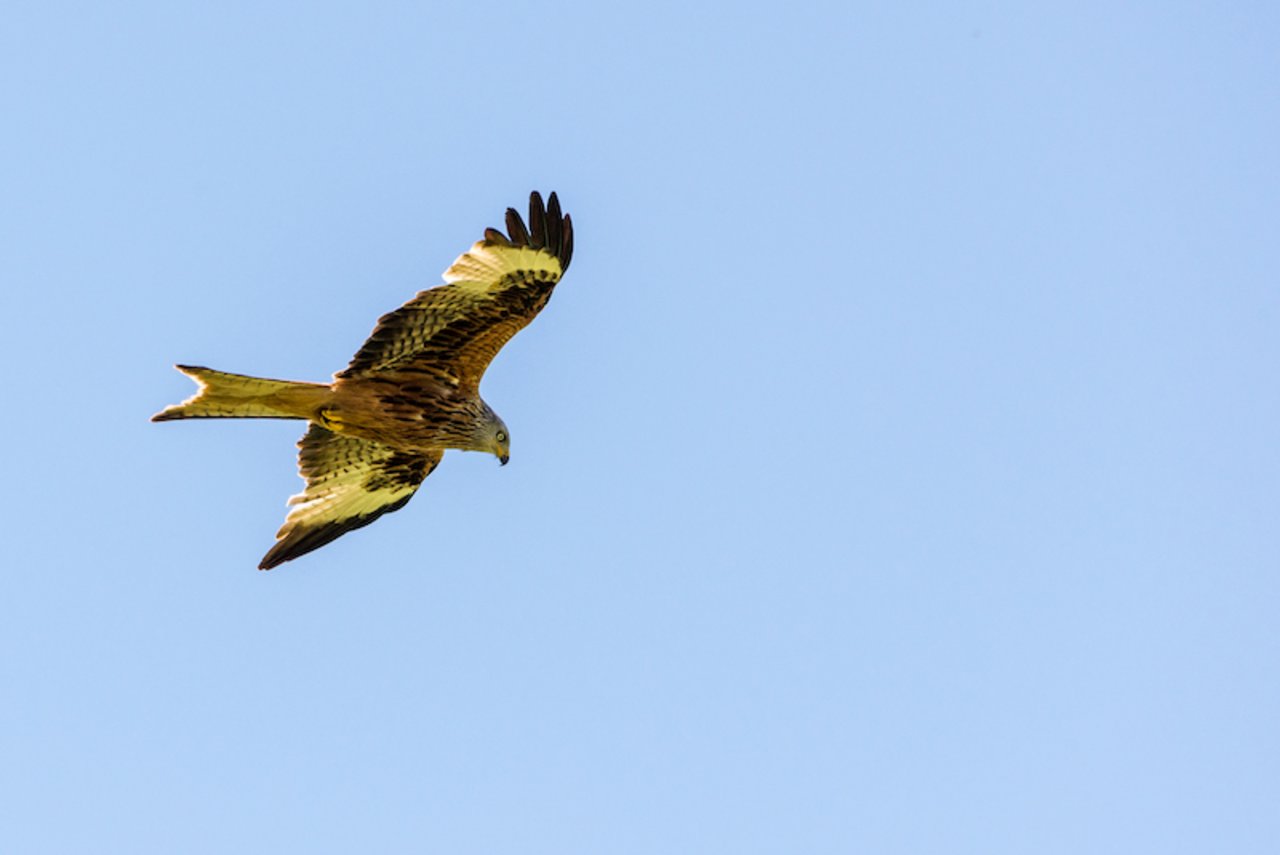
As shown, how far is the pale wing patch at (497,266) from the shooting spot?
10.2 metres

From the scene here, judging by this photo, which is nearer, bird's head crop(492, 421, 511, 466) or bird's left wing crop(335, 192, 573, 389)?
bird's left wing crop(335, 192, 573, 389)

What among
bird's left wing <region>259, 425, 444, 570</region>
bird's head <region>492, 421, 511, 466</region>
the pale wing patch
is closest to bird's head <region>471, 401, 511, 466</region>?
bird's head <region>492, 421, 511, 466</region>

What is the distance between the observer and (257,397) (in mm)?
10258

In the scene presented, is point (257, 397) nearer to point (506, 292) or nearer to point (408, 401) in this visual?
point (408, 401)

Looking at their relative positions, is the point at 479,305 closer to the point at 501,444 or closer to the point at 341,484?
the point at 501,444

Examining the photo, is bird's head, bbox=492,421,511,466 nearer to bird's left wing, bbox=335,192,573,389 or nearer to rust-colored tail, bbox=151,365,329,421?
bird's left wing, bbox=335,192,573,389

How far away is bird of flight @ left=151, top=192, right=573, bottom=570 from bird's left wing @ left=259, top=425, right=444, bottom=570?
0.03 meters

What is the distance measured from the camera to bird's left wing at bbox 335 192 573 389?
10.2m

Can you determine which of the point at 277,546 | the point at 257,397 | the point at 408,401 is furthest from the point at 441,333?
the point at 277,546

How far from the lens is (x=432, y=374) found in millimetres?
10781

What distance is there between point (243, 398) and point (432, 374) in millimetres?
1252

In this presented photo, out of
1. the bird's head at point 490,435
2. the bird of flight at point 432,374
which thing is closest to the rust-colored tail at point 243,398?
the bird of flight at point 432,374

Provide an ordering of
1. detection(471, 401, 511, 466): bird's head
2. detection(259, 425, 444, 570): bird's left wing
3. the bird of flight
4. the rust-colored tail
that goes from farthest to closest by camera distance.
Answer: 1. detection(259, 425, 444, 570): bird's left wing
2. detection(471, 401, 511, 466): bird's head
3. the bird of flight
4. the rust-colored tail

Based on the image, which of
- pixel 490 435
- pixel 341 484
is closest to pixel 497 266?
pixel 490 435
